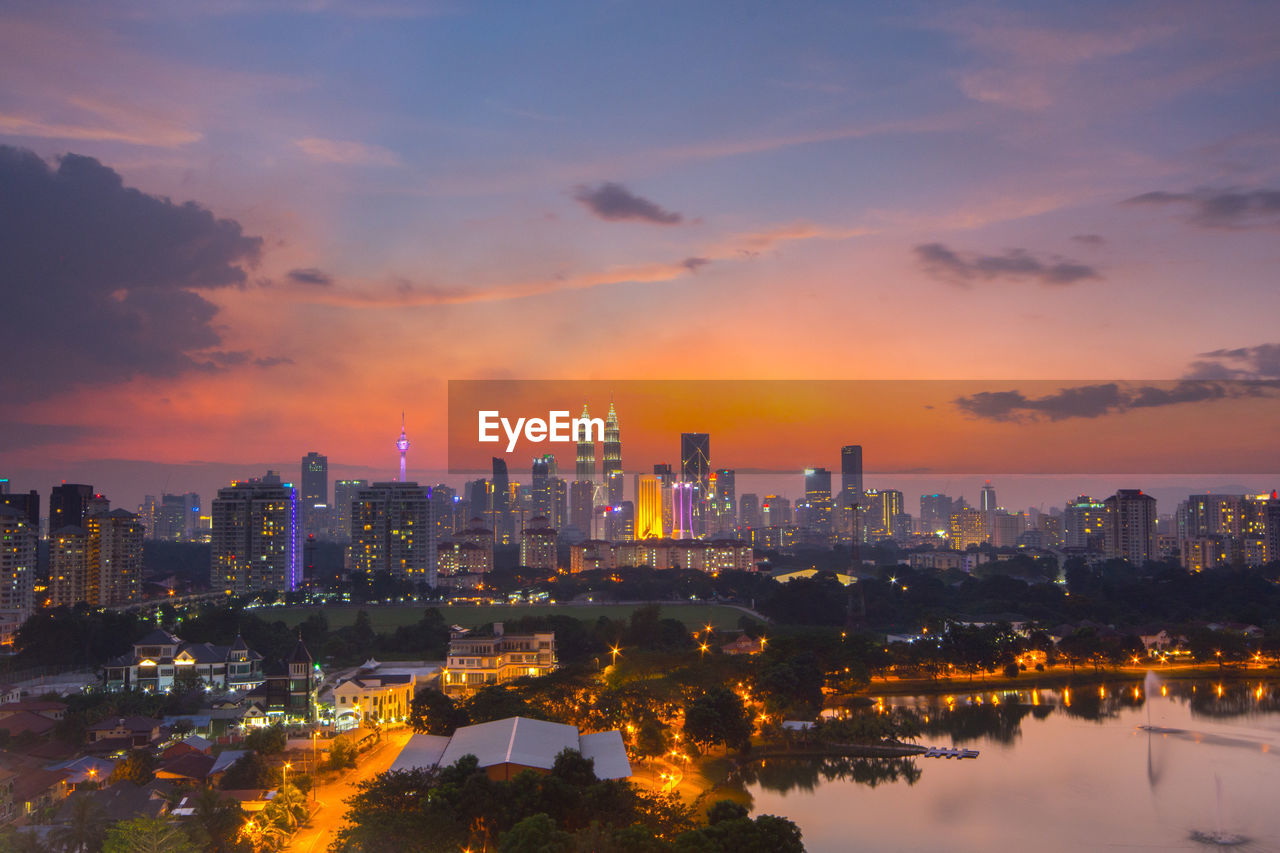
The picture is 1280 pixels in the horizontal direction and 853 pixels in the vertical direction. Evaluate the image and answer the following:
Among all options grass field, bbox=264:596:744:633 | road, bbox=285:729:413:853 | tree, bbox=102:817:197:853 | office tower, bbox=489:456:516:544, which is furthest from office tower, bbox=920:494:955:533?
tree, bbox=102:817:197:853

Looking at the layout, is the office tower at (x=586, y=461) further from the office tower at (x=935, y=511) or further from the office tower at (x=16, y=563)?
the office tower at (x=16, y=563)

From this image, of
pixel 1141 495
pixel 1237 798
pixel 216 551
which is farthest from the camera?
pixel 1141 495

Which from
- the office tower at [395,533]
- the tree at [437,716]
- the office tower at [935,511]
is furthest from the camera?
the office tower at [935,511]

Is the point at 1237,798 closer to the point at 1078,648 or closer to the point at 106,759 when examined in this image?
the point at 1078,648

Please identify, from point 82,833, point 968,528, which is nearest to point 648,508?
point 968,528

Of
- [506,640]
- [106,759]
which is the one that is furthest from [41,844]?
[506,640]

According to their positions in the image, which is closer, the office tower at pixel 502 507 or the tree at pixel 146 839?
the tree at pixel 146 839

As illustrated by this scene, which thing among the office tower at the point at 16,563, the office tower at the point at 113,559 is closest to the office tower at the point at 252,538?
the office tower at the point at 113,559
